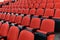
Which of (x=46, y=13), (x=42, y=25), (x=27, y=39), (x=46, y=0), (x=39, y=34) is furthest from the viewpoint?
(x=46, y=0)

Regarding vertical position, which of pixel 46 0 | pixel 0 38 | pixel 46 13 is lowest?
pixel 0 38

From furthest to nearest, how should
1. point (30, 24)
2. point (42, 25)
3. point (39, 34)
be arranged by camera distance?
1. point (30, 24)
2. point (42, 25)
3. point (39, 34)

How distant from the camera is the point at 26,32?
26.4 inches

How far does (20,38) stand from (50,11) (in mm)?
706

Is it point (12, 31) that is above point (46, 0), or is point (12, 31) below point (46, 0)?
below

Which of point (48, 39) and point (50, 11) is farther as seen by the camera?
point (50, 11)

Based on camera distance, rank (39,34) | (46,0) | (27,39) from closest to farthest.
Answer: (27,39) → (39,34) → (46,0)

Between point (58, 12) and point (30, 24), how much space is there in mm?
323

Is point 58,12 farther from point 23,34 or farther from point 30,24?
point 23,34

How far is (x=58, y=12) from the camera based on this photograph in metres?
1.26

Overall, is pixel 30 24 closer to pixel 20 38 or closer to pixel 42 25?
pixel 42 25

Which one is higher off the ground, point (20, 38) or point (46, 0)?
point (46, 0)

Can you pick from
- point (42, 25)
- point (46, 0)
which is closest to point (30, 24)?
point (42, 25)

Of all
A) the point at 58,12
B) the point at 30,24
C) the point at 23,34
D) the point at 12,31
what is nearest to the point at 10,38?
the point at 12,31
